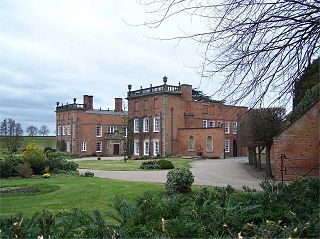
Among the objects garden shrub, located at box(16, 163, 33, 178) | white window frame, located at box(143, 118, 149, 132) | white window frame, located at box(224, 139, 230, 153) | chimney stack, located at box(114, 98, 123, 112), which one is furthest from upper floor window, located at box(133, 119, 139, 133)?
garden shrub, located at box(16, 163, 33, 178)

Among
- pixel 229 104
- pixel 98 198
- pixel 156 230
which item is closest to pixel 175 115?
pixel 98 198

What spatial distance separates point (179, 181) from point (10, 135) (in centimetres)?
4786

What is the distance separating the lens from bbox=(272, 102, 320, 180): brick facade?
2014 centimetres

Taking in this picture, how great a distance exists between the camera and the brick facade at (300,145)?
20141 mm

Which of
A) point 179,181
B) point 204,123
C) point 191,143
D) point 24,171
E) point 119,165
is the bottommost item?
→ point 119,165

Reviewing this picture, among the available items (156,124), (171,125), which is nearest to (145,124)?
(156,124)

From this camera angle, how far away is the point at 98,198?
14.3 m

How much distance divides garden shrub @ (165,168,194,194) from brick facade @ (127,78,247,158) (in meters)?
37.1

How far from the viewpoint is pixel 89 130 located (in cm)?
6775

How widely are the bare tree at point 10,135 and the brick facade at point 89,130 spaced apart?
9.73 meters

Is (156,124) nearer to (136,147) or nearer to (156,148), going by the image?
(156,148)

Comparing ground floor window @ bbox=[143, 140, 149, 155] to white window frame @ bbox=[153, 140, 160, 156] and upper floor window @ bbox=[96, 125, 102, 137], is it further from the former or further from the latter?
upper floor window @ bbox=[96, 125, 102, 137]

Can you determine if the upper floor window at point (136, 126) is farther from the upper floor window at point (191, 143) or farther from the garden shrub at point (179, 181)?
the garden shrub at point (179, 181)

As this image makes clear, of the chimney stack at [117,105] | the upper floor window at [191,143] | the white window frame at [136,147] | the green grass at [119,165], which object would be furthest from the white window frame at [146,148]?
the chimney stack at [117,105]
